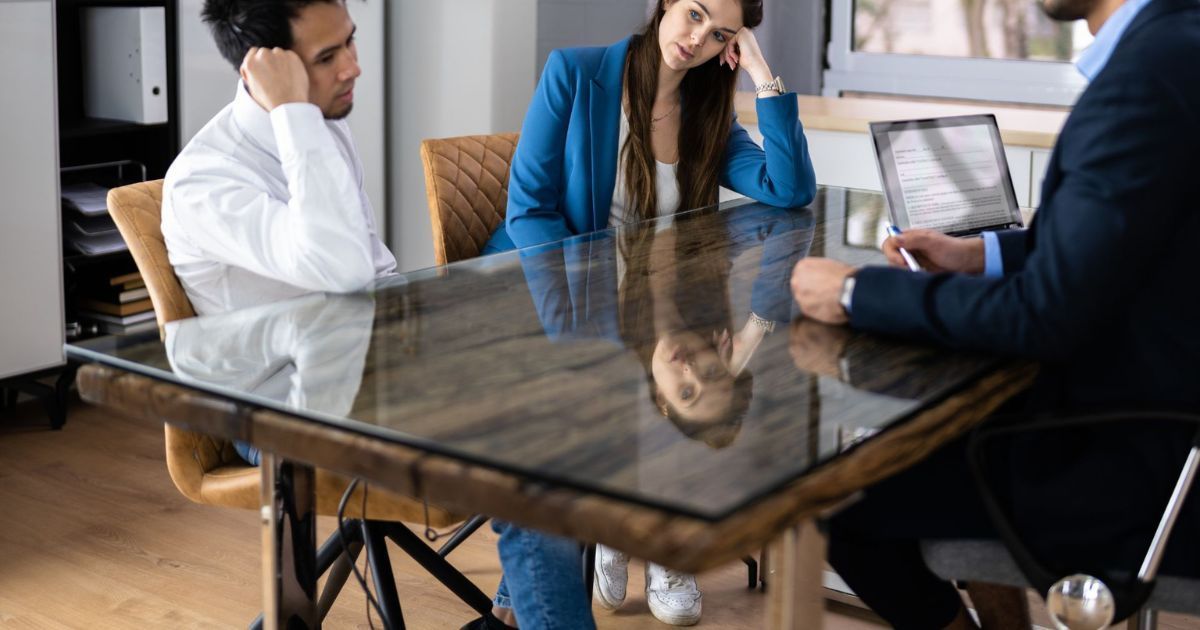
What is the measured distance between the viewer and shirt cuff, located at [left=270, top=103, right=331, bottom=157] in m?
1.76

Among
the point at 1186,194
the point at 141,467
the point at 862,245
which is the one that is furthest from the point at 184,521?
the point at 1186,194

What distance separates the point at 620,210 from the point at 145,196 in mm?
973

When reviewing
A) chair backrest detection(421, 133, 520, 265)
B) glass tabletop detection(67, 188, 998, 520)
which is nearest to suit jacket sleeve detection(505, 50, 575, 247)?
chair backrest detection(421, 133, 520, 265)

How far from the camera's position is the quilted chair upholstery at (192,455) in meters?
1.78

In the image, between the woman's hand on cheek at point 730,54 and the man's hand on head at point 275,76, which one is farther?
the woman's hand on cheek at point 730,54

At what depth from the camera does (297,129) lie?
1.77 meters

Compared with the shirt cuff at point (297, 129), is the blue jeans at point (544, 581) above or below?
below

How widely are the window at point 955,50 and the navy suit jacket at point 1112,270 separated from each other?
365 centimetres

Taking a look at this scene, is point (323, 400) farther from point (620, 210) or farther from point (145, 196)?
point (620, 210)

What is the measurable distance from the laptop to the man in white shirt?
2.69 ft

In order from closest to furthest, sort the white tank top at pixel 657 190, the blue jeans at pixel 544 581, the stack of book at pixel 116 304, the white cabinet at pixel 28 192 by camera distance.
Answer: the blue jeans at pixel 544 581 → the white tank top at pixel 657 190 → the white cabinet at pixel 28 192 → the stack of book at pixel 116 304

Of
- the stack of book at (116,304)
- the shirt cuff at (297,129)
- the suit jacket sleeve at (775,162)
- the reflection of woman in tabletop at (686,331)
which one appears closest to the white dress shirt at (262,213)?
the shirt cuff at (297,129)

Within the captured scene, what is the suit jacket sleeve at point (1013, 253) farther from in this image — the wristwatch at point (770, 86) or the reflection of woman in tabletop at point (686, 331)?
the wristwatch at point (770, 86)

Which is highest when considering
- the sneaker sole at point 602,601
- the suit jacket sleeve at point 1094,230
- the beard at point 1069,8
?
the beard at point 1069,8
